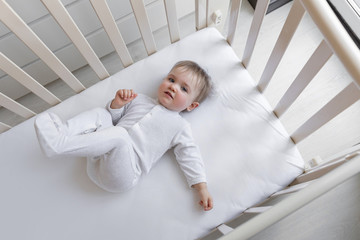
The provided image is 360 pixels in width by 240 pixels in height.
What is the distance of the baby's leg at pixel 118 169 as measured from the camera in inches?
30.8

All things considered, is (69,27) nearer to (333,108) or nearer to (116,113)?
(116,113)

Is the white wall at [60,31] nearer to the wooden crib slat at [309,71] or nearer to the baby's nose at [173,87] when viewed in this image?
the baby's nose at [173,87]

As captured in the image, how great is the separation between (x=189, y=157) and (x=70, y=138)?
1.13ft

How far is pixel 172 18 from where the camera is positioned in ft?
2.97

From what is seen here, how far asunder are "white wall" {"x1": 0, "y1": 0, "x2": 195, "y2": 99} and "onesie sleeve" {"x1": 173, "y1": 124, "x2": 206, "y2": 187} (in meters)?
0.56

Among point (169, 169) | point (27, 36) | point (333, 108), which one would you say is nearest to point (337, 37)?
point (333, 108)

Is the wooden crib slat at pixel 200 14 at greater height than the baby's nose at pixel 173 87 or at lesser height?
greater

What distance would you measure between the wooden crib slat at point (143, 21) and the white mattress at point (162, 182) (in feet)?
0.83

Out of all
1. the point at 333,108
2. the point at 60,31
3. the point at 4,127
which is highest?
the point at 60,31

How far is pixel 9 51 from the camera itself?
99 centimetres

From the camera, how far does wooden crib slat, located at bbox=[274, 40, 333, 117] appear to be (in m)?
0.64

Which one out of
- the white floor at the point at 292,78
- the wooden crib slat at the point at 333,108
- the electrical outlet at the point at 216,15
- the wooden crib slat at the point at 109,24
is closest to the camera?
the wooden crib slat at the point at 333,108

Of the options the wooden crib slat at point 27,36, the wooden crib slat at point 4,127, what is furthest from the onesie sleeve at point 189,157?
the wooden crib slat at point 4,127

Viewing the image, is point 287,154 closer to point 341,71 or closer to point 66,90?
point 341,71
